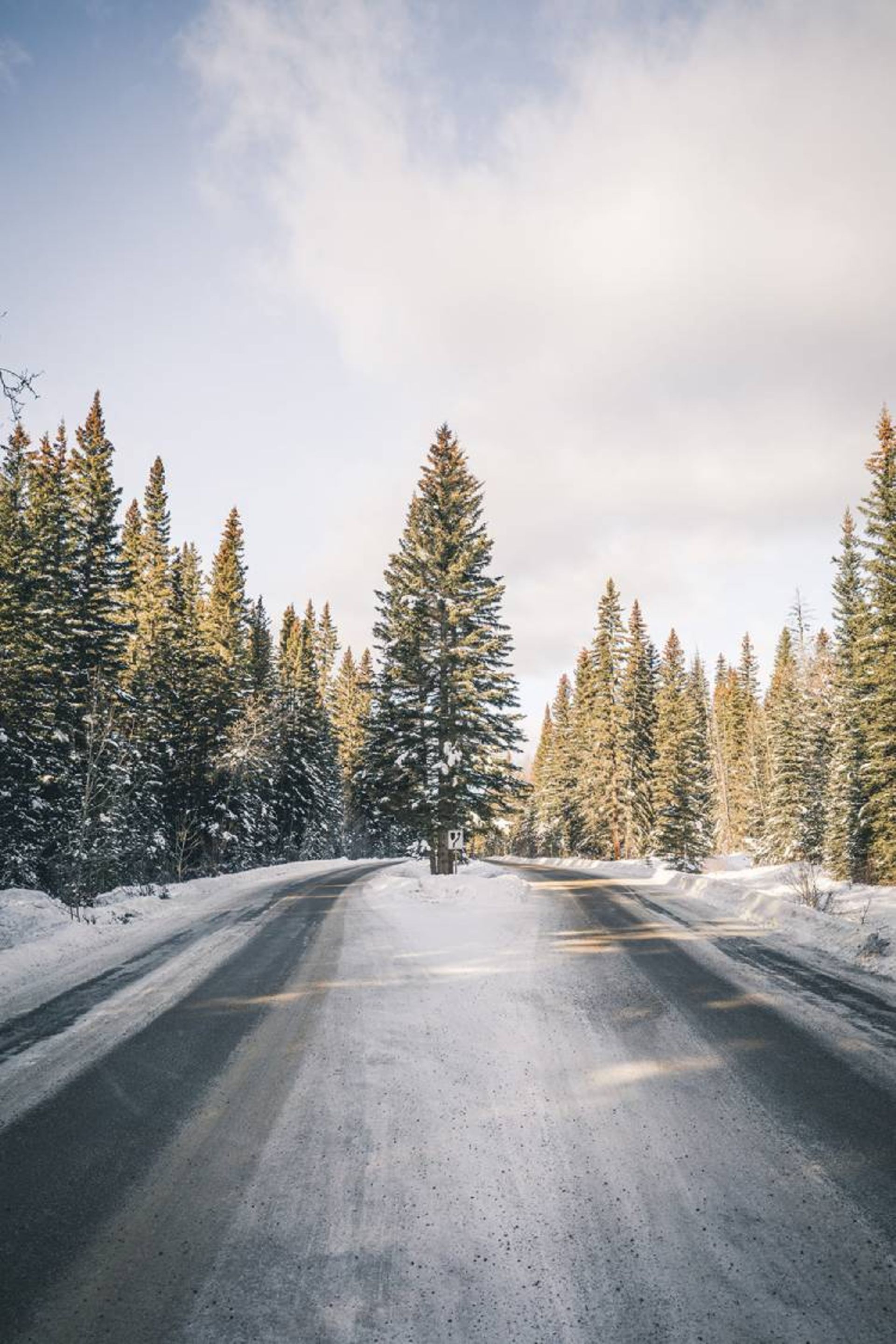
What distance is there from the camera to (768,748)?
52250mm

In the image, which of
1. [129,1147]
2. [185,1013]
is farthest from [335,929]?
[129,1147]

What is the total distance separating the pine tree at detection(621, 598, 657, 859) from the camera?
38812mm

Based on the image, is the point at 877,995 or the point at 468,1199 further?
the point at 877,995

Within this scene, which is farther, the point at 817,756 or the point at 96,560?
the point at 817,756

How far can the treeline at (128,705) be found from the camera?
1970cm

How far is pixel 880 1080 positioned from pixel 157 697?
28756 mm

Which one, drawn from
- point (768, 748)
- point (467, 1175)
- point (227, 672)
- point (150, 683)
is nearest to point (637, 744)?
point (768, 748)

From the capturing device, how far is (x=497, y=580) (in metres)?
21.7

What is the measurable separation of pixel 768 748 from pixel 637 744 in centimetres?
1971

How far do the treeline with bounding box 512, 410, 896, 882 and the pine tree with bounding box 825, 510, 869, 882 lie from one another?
10 centimetres

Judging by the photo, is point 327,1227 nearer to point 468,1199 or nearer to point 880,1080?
point 468,1199

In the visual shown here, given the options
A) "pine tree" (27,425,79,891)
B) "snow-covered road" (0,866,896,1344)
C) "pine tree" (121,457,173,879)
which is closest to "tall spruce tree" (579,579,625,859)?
"pine tree" (121,457,173,879)

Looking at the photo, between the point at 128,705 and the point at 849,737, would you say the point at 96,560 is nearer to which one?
the point at 128,705

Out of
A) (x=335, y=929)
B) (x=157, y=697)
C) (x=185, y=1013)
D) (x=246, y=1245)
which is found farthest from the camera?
(x=157, y=697)
